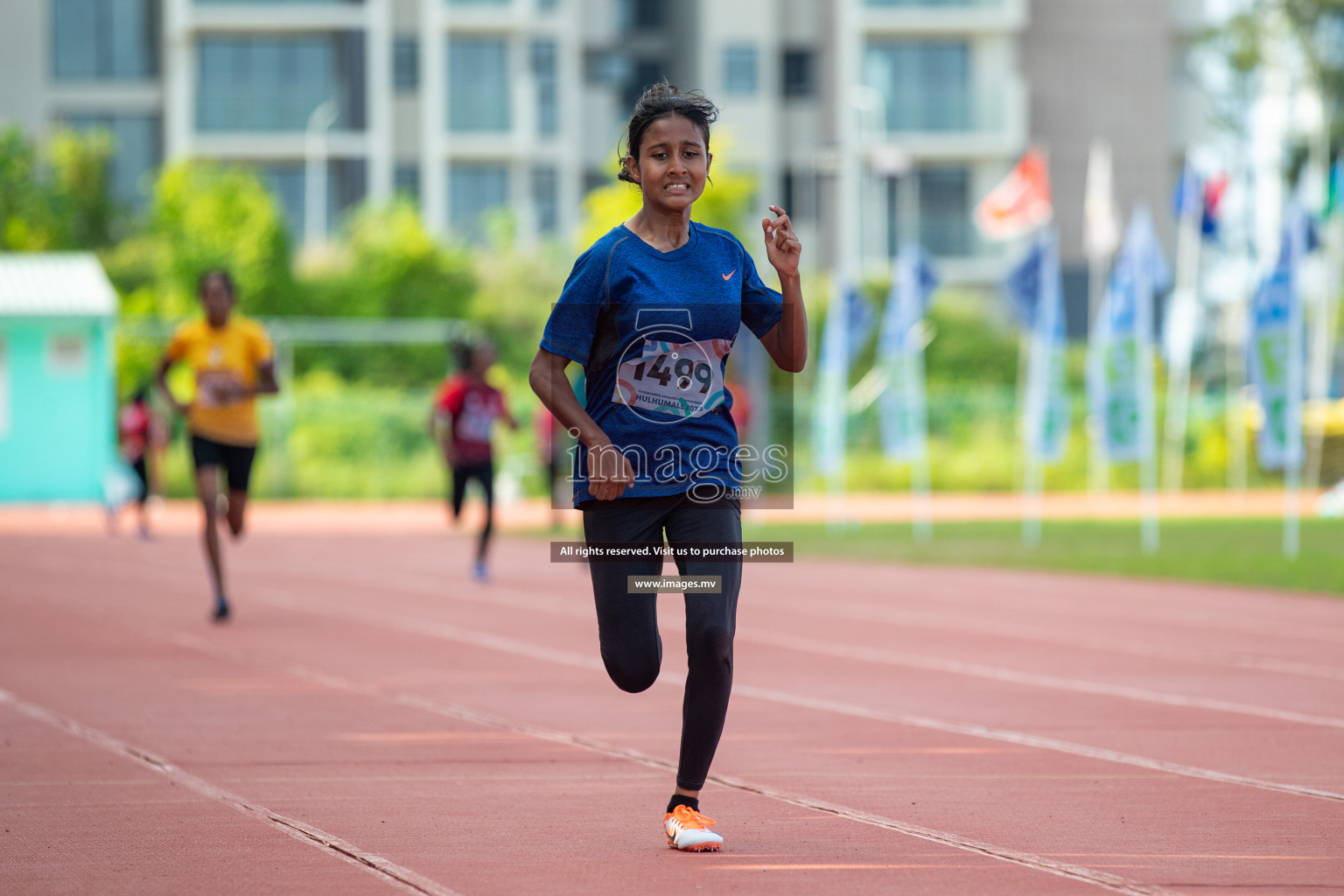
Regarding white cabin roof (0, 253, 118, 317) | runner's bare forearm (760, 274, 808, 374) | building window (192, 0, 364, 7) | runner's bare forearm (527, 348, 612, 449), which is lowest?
runner's bare forearm (527, 348, 612, 449)

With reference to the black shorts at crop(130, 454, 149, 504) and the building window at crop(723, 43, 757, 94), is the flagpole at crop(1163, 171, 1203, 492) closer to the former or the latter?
the building window at crop(723, 43, 757, 94)

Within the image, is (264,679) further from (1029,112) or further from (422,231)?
(1029,112)

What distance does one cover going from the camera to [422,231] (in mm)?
40875

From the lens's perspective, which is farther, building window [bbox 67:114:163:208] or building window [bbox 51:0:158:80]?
building window [bbox 67:114:163:208]

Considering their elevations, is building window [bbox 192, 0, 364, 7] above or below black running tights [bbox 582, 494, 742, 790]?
above

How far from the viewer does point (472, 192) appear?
1941 inches

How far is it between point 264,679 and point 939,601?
651 cm

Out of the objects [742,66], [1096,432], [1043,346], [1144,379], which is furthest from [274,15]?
[1144,379]

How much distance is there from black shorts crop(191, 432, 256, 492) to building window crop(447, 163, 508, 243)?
1491 inches

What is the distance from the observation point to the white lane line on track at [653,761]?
4.93 m

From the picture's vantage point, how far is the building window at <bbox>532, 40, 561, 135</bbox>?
49.3m

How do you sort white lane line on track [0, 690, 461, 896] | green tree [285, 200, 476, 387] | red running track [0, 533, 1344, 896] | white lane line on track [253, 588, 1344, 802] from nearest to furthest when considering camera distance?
white lane line on track [0, 690, 461, 896] → red running track [0, 533, 1344, 896] → white lane line on track [253, 588, 1344, 802] → green tree [285, 200, 476, 387]

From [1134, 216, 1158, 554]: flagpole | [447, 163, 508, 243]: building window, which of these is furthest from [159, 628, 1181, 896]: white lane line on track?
[447, 163, 508, 243]: building window

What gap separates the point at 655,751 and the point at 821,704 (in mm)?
1596
